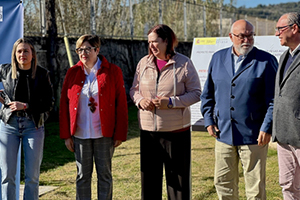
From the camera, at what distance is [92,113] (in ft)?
12.6

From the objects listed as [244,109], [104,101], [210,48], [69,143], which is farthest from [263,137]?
[210,48]

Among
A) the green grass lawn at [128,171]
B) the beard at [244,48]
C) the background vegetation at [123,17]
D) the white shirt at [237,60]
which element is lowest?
the green grass lawn at [128,171]

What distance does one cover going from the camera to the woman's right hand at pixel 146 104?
382 cm

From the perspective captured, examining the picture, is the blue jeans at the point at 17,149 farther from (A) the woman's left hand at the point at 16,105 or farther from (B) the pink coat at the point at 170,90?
(B) the pink coat at the point at 170,90

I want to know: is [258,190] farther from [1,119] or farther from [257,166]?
[1,119]

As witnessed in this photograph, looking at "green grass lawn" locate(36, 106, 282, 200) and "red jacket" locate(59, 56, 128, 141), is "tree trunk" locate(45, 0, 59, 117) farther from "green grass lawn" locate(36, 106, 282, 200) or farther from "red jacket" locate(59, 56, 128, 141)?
"red jacket" locate(59, 56, 128, 141)

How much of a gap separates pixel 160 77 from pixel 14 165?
1.62 m

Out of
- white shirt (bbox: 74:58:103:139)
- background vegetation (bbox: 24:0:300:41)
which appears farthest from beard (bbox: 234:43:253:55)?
background vegetation (bbox: 24:0:300:41)

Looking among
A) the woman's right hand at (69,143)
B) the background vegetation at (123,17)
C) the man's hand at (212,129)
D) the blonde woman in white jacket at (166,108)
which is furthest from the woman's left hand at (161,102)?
the background vegetation at (123,17)

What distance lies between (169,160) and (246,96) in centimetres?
96

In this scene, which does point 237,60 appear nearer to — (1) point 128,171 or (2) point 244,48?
(2) point 244,48

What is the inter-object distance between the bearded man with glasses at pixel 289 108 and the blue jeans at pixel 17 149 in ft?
7.09

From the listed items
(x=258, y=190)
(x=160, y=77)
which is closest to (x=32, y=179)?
(x=160, y=77)

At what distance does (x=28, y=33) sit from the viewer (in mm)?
10008
